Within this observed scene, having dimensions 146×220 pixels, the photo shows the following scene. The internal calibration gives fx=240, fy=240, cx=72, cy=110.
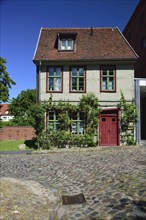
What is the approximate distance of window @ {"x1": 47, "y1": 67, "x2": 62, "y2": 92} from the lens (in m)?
19.0

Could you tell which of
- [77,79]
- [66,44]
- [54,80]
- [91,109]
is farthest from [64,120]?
[66,44]

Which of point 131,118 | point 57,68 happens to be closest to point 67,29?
point 57,68

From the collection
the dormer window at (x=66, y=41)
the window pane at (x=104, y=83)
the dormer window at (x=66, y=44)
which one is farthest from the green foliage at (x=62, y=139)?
the dormer window at (x=66, y=44)

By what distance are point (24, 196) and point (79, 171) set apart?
144 inches

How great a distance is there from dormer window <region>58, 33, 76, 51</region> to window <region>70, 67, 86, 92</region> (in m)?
2.06

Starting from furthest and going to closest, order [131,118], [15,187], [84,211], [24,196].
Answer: [131,118] < [15,187] < [24,196] < [84,211]

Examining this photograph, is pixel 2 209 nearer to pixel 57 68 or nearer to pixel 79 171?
pixel 79 171

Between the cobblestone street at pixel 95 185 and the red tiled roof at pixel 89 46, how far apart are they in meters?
10.0

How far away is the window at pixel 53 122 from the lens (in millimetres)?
18703

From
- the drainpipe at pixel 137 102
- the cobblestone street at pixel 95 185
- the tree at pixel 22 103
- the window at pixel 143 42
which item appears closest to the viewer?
the cobblestone street at pixel 95 185

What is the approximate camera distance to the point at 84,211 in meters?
5.65

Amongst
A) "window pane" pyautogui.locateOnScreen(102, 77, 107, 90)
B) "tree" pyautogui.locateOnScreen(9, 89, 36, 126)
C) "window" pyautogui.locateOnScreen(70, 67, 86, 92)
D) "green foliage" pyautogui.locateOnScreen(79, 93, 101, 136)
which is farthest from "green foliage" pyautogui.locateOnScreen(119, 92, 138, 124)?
"tree" pyautogui.locateOnScreen(9, 89, 36, 126)

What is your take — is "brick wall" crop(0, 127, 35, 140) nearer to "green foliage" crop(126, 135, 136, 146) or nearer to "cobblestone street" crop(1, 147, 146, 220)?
"green foliage" crop(126, 135, 136, 146)

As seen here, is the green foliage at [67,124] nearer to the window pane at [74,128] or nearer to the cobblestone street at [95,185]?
the window pane at [74,128]
